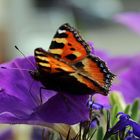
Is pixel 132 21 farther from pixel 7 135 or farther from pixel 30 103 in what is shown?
pixel 30 103

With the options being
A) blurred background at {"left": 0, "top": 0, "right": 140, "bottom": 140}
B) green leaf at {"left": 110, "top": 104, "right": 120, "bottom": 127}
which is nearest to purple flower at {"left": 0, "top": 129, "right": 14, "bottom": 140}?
green leaf at {"left": 110, "top": 104, "right": 120, "bottom": 127}

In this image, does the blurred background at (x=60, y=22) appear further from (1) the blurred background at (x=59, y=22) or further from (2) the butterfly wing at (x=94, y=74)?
(2) the butterfly wing at (x=94, y=74)

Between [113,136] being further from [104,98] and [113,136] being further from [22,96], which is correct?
[104,98]

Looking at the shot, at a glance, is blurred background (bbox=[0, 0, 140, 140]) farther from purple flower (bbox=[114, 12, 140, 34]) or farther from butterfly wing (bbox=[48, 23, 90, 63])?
butterfly wing (bbox=[48, 23, 90, 63])

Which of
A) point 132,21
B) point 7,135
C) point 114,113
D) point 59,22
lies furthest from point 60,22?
point 114,113

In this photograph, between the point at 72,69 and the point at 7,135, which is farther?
the point at 7,135

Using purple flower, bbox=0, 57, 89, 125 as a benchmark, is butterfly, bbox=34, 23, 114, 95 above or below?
above
